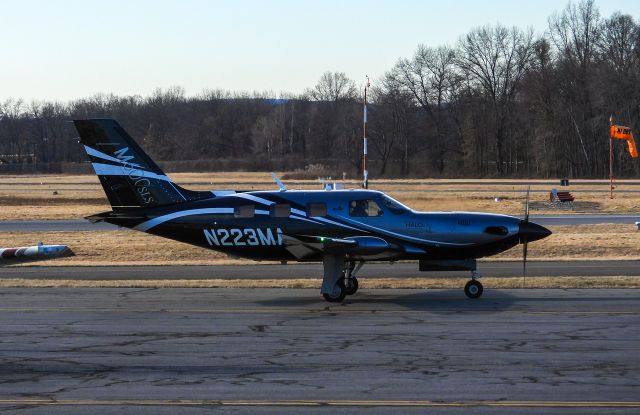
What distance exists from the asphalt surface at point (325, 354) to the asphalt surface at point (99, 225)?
1911 centimetres

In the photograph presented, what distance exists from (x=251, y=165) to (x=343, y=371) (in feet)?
305

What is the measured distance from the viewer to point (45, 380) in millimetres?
12047

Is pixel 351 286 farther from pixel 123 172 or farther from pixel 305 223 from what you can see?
pixel 123 172

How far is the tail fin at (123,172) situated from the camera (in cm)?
2095

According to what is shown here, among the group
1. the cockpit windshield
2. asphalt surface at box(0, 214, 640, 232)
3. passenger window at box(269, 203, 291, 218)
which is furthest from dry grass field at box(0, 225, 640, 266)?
the cockpit windshield

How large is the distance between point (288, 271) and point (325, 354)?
13138mm

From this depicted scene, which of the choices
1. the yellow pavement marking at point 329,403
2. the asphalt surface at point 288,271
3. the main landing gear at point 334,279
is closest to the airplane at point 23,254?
the yellow pavement marking at point 329,403

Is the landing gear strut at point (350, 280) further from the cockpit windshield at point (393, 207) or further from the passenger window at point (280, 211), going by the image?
the passenger window at point (280, 211)

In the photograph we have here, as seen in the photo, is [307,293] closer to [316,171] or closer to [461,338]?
[461,338]

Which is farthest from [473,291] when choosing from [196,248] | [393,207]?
[196,248]

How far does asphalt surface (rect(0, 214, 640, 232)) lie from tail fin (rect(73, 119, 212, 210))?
18.3m

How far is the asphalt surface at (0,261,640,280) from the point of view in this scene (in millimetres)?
25000

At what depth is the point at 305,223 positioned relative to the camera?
1992 cm

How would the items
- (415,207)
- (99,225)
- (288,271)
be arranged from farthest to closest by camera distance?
(415,207), (99,225), (288,271)
